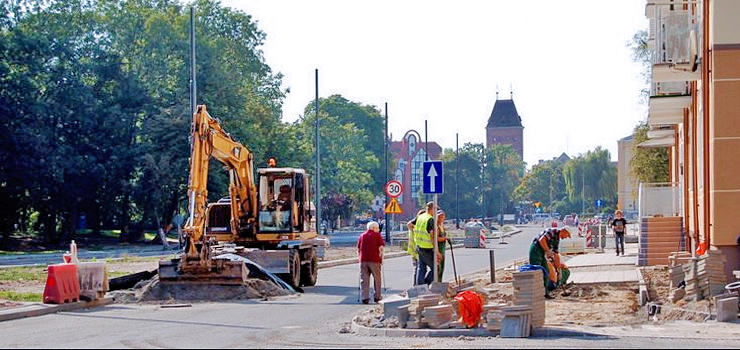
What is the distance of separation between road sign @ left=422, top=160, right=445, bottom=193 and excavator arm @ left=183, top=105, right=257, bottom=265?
19.9 ft

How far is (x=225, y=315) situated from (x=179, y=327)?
2455 millimetres

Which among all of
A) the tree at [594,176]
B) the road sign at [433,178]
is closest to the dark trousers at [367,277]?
the road sign at [433,178]

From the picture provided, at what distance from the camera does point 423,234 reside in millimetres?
A: 22734

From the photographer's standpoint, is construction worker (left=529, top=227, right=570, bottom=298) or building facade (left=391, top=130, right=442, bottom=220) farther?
building facade (left=391, top=130, right=442, bottom=220)

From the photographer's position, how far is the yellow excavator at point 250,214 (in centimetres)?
2512

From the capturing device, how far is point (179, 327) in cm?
1741

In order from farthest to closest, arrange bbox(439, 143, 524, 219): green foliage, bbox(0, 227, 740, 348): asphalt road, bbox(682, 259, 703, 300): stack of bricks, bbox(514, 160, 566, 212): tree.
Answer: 1. bbox(514, 160, 566, 212): tree
2. bbox(439, 143, 524, 219): green foliage
3. bbox(682, 259, 703, 300): stack of bricks
4. bbox(0, 227, 740, 348): asphalt road

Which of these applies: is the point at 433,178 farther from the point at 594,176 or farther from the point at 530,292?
the point at 594,176

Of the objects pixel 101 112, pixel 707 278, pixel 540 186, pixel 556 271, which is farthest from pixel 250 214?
pixel 540 186

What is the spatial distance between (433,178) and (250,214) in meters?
9.55

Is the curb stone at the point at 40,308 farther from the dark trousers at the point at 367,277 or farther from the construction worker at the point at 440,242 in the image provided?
the construction worker at the point at 440,242

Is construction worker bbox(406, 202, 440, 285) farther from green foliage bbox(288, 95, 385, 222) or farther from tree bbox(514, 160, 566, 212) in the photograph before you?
tree bbox(514, 160, 566, 212)

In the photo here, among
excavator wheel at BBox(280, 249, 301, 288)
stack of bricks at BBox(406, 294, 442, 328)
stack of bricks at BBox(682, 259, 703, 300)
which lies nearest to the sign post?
stack of bricks at BBox(406, 294, 442, 328)

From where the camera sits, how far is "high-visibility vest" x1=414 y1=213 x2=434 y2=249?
74.4 ft
